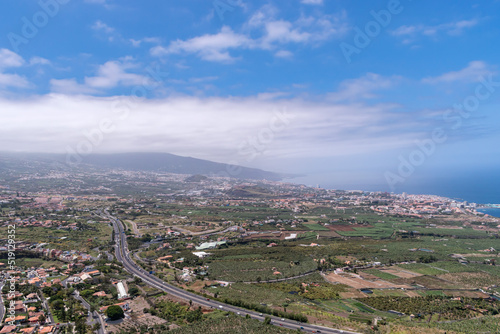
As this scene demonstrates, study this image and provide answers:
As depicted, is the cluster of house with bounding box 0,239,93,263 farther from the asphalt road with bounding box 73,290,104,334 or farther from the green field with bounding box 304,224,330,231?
the green field with bounding box 304,224,330,231

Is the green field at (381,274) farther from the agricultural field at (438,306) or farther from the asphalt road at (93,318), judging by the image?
the asphalt road at (93,318)

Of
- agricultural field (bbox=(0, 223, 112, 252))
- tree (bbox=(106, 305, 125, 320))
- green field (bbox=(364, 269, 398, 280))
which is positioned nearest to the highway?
agricultural field (bbox=(0, 223, 112, 252))

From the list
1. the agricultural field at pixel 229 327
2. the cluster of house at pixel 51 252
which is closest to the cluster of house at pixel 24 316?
the agricultural field at pixel 229 327

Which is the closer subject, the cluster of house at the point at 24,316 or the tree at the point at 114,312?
the cluster of house at the point at 24,316

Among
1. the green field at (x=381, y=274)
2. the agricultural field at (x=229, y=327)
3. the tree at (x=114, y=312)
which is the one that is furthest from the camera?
the green field at (x=381, y=274)

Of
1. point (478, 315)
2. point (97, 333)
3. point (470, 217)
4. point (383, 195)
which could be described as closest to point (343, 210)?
point (470, 217)

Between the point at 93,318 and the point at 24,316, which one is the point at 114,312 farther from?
the point at 24,316

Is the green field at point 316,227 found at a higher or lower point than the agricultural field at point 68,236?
higher

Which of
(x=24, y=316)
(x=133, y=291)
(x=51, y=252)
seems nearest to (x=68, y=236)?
(x=51, y=252)
